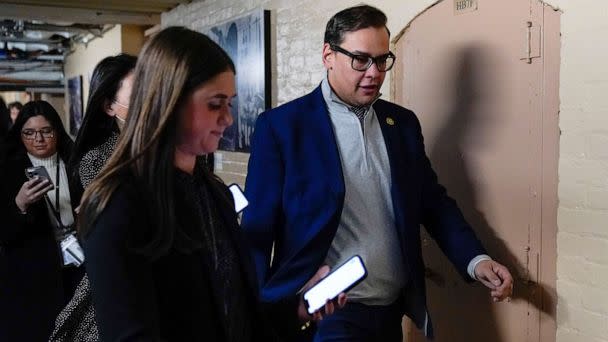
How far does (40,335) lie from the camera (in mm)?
2807

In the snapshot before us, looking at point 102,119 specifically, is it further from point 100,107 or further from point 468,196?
point 468,196

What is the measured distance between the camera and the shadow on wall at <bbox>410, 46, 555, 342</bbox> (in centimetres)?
218

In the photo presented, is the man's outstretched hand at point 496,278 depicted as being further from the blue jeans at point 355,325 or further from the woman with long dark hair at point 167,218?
the woman with long dark hair at point 167,218

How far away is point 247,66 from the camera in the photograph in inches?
164

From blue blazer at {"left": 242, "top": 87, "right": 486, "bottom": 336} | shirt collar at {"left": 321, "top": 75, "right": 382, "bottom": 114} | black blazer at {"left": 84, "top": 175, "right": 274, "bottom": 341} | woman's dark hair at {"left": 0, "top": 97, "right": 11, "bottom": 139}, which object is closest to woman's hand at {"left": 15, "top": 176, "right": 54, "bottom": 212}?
woman's dark hair at {"left": 0, "top": 97, "right": 11, "bottom": 139}

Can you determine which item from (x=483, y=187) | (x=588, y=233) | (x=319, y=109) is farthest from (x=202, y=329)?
(x=483, y=187)

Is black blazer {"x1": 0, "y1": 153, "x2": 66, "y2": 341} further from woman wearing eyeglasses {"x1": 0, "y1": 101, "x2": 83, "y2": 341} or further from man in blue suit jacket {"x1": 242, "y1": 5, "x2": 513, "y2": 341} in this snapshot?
man in blue suit jacket {"x1": 242, "y1": 5, "x2": 513, "y2": 341}

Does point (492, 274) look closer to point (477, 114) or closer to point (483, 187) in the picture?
point (483, 187)

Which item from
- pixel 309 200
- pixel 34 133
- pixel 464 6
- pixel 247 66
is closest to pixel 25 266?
pixel 34 133

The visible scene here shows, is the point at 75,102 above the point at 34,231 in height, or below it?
above

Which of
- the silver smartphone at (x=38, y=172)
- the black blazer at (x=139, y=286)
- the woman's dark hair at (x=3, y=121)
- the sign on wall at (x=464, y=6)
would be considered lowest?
the black blazer at (x=139, y=286)

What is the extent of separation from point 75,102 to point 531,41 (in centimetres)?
848

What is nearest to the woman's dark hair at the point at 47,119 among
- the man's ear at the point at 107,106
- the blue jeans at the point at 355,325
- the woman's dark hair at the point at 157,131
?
the man's ear at the point at 107,106

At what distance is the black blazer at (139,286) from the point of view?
92 centimetres
